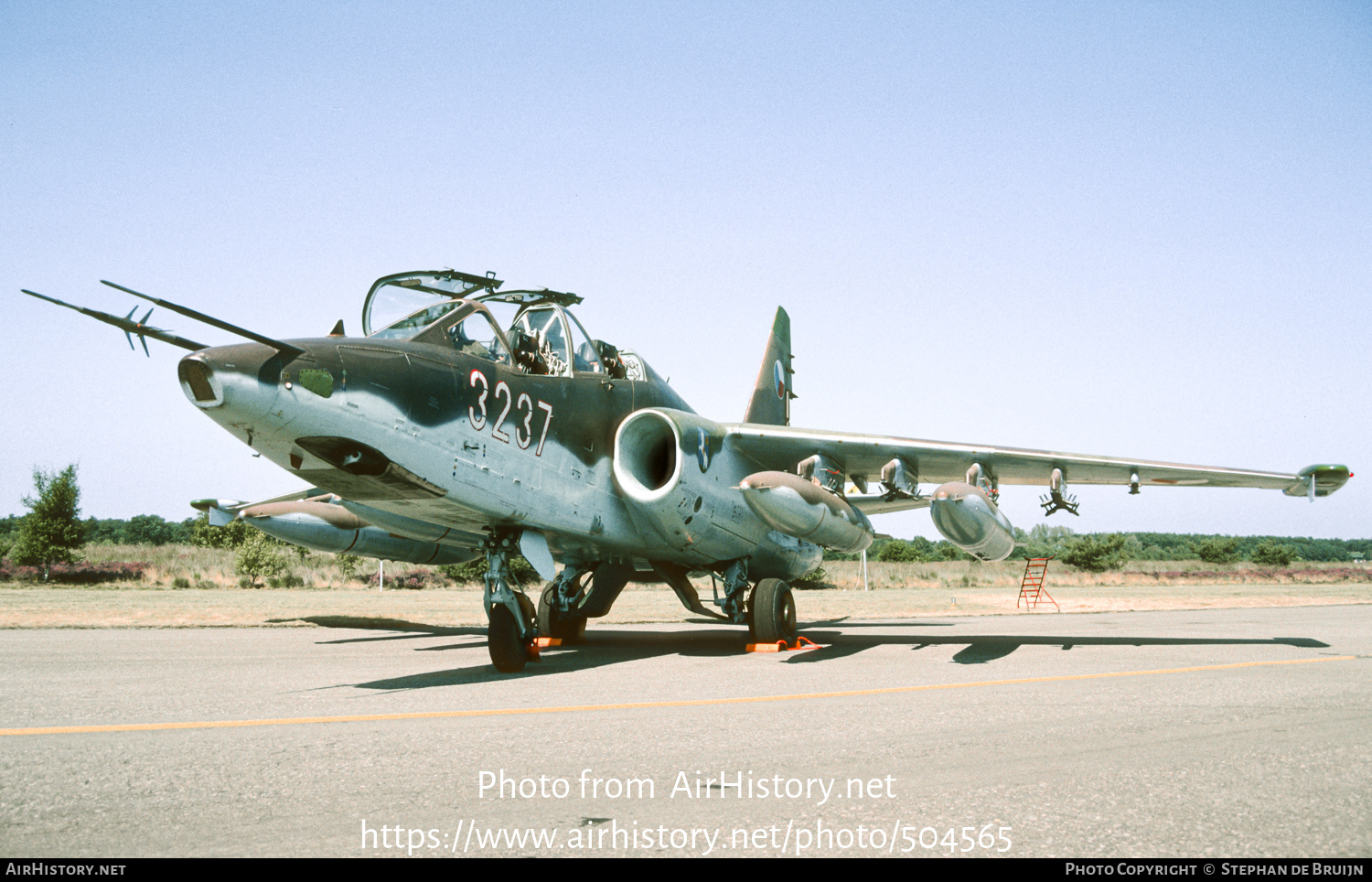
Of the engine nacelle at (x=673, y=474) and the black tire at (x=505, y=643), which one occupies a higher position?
the engine nacelle at (x=673, y=474)

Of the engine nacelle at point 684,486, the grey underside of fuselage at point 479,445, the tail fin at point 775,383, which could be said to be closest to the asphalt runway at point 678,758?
the grey underside of fuselage at point 479,445

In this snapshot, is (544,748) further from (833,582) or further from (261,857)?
(833,582)

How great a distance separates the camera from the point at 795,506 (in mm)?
10258

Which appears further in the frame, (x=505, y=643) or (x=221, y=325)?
(x=505, y=643)

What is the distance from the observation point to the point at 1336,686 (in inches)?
327

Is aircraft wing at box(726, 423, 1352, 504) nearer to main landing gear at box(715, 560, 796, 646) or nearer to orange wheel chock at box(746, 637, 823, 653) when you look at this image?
main landing gear at box(715, 560, 796, 646)

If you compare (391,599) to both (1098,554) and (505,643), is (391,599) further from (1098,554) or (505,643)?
(1098,554)

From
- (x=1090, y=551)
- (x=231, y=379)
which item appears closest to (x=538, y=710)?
(x=231, y=379)

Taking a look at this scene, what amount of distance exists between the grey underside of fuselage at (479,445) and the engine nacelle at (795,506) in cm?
103

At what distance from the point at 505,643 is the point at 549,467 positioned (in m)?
2.04

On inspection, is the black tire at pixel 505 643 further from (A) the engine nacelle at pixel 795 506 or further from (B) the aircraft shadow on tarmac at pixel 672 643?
(A) the engine nacelle at pixel 795 506

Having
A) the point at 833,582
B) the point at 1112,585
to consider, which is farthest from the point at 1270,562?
the point at 833,582

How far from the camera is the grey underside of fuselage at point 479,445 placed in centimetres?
723

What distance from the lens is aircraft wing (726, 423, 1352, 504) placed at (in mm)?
12188
